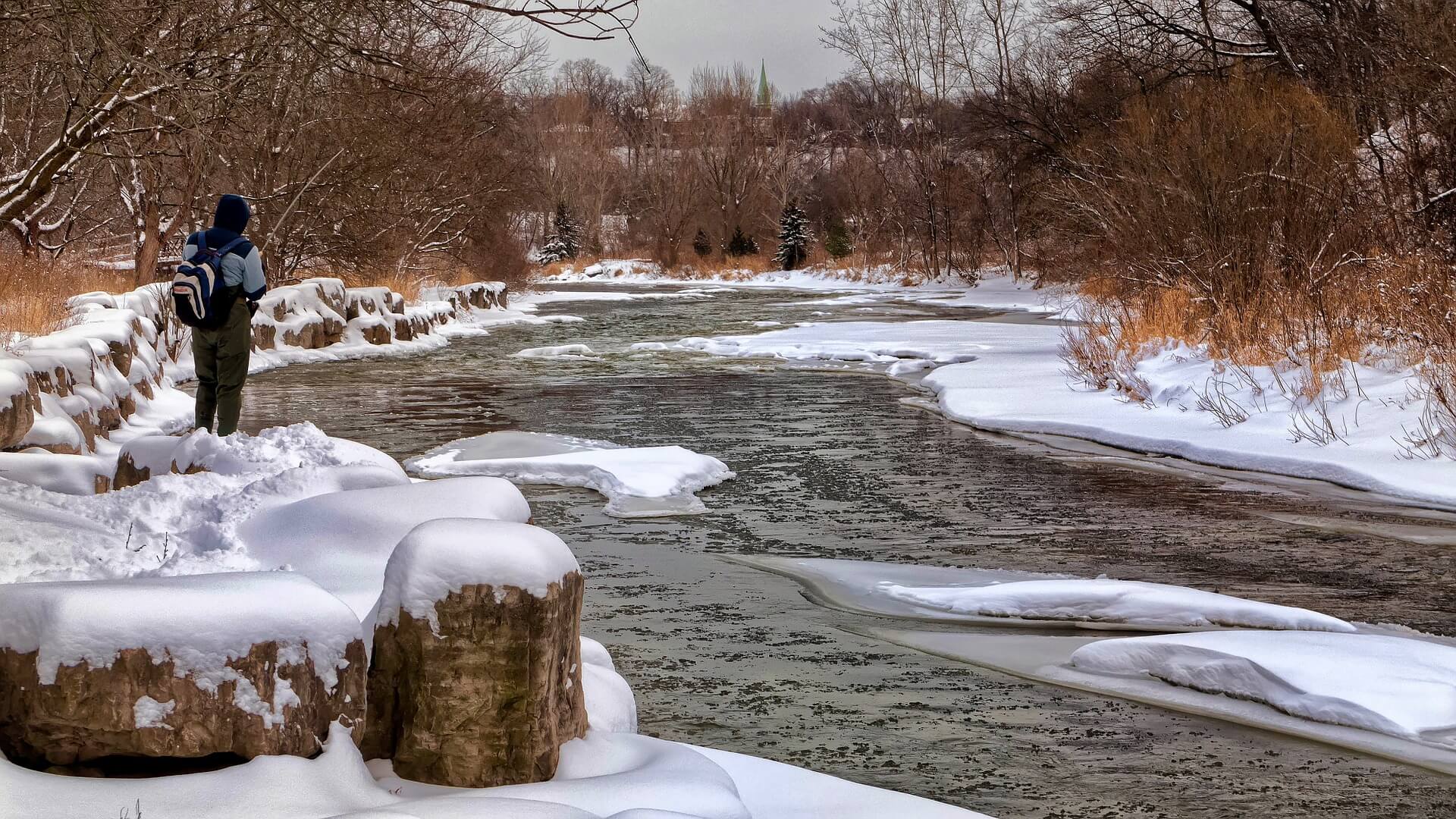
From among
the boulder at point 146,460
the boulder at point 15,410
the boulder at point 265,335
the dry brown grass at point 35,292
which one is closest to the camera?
the boulder at point 146,460

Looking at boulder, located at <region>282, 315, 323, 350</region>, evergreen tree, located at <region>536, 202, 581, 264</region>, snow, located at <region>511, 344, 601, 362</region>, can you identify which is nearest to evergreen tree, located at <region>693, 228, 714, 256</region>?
evergreen tree, located at <region>536, 202, 581, 264</region>

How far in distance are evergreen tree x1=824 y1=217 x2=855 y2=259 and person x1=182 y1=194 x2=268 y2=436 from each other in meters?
50.7

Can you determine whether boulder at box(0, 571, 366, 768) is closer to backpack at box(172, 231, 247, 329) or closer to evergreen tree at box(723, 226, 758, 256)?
backpack at box(172, 231, 247, 329)

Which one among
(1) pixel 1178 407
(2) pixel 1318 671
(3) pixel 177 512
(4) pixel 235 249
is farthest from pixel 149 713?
(1) pixel 1178 407

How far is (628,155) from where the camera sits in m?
79.8

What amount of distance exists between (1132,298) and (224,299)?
1149 cm

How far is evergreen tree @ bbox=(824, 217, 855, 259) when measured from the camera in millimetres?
59625

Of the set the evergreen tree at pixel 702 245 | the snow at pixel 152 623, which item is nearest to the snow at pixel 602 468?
the snow at pixel 152 623

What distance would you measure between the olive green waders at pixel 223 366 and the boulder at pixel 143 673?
220 inches

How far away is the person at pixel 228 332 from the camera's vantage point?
8.55 meters

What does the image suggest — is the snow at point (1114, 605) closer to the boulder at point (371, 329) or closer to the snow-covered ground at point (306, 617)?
the snow-covered ground at point (306, 617)

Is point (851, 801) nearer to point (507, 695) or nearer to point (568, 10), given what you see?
point (507, 695)

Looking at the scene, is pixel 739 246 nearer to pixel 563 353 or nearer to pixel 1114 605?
pixel 563 353

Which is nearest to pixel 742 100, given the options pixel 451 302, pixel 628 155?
pixel 628 155
